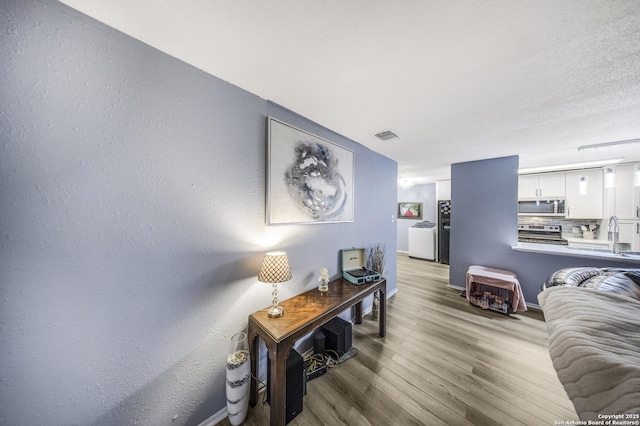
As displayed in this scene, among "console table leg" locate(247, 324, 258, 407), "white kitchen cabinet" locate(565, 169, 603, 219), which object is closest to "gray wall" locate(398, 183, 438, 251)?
"white kitchen cabinet" locate(565, 169, 603, 219)

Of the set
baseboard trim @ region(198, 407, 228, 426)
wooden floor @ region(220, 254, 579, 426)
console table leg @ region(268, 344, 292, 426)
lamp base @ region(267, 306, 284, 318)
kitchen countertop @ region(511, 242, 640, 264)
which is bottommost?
wooden floor @ region(220, 254, 579, 426)

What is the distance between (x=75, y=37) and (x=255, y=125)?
869 millimetres

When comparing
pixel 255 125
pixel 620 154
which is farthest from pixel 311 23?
pixel 620 154

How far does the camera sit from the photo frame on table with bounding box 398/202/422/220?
5.74 metres

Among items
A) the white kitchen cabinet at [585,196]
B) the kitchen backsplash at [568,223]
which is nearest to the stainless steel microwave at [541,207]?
the white kitchen cabinet at [585,196]

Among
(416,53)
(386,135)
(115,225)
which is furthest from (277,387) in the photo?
(386,135)

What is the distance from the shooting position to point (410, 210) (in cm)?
587

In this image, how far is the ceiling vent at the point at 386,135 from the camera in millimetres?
2132

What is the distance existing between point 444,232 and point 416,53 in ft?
15.8

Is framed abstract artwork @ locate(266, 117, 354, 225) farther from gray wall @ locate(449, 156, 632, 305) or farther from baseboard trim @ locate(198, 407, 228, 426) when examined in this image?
gray wall @ locate(449, 156, 632, 305)

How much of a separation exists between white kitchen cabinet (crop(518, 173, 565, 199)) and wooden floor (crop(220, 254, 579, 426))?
291 cm

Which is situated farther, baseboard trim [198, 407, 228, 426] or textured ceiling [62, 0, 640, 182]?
baseboard trim [198, 407, 228, 426]

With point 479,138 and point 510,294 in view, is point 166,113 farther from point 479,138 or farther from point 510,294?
point 510,294

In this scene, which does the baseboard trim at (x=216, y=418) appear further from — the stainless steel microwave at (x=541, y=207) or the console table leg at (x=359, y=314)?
the stainless steel microwave at (x=541, y=207)
